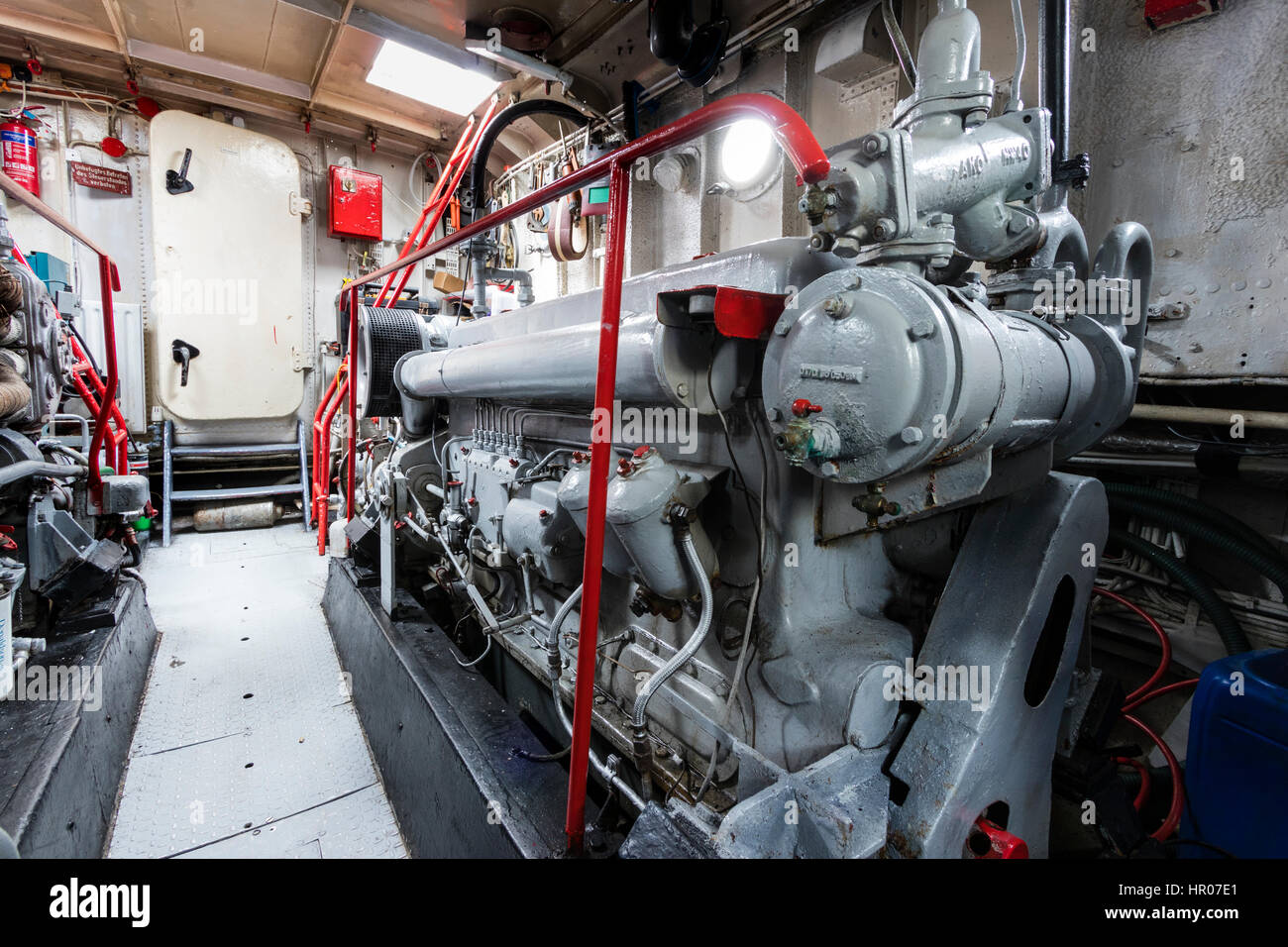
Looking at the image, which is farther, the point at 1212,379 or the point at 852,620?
the point at 1212,379

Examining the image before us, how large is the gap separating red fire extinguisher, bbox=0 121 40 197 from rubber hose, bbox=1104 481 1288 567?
7112 millimetres

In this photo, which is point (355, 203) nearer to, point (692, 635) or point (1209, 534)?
point (692, 635)

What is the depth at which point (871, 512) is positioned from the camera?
1003 mm

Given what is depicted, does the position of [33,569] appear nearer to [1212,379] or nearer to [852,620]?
[852,620]

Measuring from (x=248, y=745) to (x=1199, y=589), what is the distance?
10.5ft

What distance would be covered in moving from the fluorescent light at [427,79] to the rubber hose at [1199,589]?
4.80 metres

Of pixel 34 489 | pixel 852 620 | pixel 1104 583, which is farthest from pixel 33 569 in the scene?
pixel 1104 583

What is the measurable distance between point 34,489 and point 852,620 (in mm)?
3270

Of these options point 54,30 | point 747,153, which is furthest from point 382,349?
point 54,30

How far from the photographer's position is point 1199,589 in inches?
71.7

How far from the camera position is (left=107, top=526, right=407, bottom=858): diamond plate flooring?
1.87m

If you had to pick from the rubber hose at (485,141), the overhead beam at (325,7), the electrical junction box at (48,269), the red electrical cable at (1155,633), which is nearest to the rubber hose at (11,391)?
the rubber hose at (485,141)

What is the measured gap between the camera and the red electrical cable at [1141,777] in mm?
1699

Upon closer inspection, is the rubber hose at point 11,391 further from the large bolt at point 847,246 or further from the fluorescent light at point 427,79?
the fluorescent light at point 427,79
